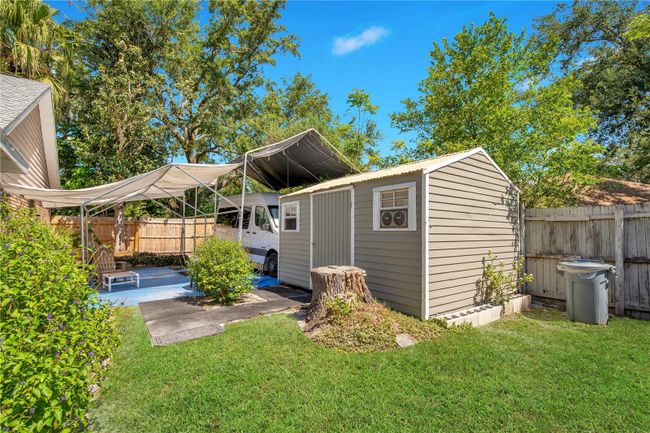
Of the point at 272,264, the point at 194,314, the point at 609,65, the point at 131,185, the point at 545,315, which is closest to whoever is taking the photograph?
the point at 194,314

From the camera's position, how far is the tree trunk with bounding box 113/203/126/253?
13.7 metres

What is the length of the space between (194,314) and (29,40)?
34.0 feet

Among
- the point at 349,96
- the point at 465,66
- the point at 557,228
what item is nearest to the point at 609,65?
the point at 465,66

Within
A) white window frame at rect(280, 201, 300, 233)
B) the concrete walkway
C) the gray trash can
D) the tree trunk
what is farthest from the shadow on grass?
the tree trunk

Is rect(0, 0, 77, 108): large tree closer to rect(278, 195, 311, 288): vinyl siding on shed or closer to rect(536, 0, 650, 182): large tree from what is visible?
rect(278, 195, 311, 288): vinyl siding on shed

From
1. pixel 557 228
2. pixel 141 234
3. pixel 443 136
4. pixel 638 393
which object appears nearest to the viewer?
pixel 638 393

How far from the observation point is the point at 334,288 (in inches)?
200

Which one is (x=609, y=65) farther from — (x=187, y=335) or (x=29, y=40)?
(x=29, y=40)

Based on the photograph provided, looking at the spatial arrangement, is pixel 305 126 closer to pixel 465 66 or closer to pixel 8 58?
pixel 465 66

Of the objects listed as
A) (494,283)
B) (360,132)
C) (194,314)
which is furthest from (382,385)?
(360,132)

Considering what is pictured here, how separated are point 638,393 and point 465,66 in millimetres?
9412

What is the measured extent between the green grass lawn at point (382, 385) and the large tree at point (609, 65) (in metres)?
12.6

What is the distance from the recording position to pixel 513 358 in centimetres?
397

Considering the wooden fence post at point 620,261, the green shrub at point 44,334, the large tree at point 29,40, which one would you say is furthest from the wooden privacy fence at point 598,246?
the large tree at point 29,40
